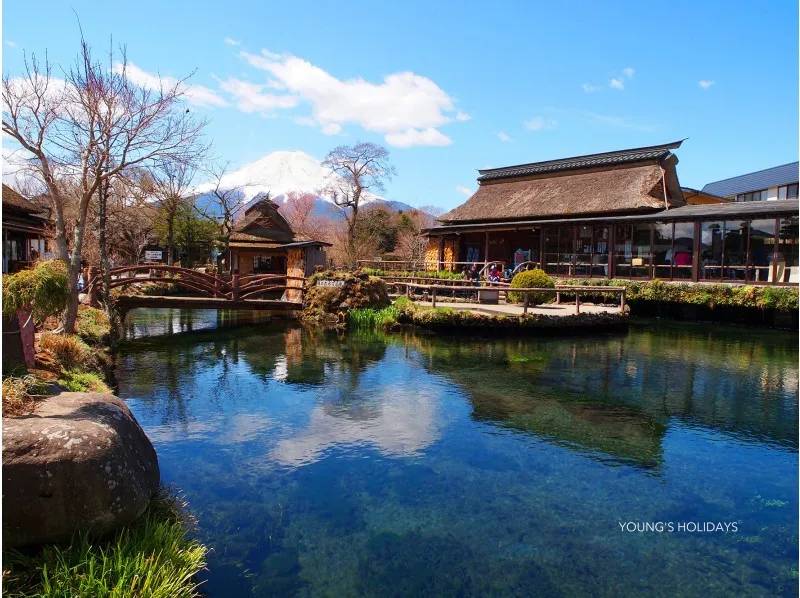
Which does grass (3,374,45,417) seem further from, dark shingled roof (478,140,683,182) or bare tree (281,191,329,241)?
bare tree (281,191,329,241)

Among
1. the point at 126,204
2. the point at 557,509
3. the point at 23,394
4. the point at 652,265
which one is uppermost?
the point at 126,204

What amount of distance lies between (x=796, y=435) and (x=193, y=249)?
128ft

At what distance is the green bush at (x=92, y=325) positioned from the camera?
13.5 metres

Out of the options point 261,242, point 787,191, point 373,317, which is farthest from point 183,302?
point 787,191

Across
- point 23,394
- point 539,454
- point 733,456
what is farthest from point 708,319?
point 23,394

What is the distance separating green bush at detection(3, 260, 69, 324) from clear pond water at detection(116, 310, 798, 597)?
2680 mm

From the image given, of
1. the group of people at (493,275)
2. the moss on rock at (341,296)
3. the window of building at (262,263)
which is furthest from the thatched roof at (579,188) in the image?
the moss on rock at (341,296)

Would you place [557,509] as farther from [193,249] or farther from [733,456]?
[193,249]

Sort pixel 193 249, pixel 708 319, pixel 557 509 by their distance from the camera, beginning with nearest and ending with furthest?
pixel 557 509
pixel 708 319
pixel 193 249

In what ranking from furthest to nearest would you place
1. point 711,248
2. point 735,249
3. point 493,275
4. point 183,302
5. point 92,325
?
1. point 493,275
2. point 711,248
3. point 735,249
4. point 183,302
5. point 92,325

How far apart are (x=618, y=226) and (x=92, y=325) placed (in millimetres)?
24066

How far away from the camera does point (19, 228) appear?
90.9ft

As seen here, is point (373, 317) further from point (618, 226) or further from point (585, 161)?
point (585, 161)

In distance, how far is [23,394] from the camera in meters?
5.61
